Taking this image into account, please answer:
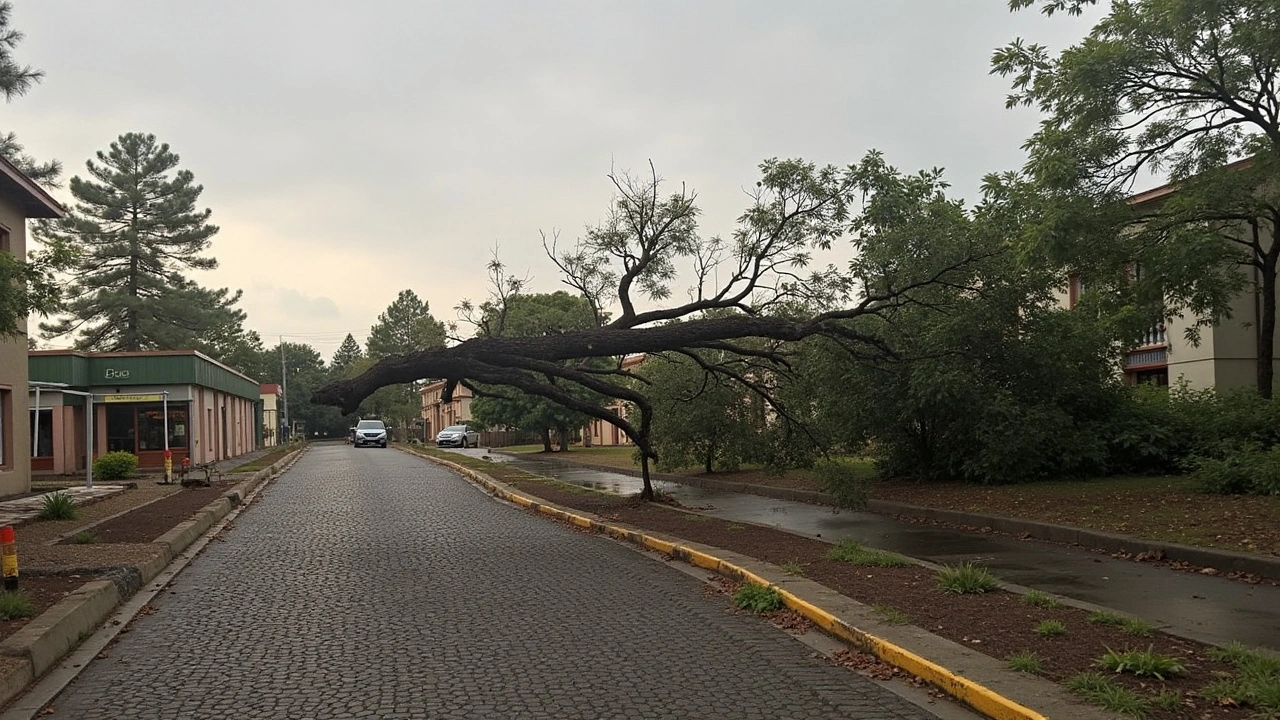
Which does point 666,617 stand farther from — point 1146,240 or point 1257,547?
point 1146,240

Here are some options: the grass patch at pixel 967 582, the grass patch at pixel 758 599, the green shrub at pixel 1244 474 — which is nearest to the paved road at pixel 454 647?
the grass patch at pixel 758 599

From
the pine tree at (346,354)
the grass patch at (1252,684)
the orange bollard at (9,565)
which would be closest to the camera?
the grass patch at (1252,684)

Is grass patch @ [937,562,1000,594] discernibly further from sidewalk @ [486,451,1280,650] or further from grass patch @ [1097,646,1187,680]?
grass patch @ [1097,646,1187,680]

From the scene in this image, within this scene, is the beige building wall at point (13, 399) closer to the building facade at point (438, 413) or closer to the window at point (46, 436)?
the window at point (46, 436)

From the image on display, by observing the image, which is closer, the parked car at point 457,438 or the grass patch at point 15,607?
the grass patch at point 15,607

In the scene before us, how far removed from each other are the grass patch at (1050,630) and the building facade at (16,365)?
790 inches

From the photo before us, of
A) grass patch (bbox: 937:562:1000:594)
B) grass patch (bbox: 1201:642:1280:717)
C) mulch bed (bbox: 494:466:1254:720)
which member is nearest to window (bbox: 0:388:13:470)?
mulch bed (bbox: 494:466:1254:720)

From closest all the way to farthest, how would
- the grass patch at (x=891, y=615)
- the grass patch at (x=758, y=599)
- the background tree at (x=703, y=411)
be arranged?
the grass patch at (x=891, y=615) → the grass patch at (x=758, y=599) → the background tree at (x=703, y=411)

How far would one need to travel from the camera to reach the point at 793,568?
30.8ft

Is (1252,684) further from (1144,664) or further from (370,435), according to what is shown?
(370,435)

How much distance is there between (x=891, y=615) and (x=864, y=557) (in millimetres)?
2741

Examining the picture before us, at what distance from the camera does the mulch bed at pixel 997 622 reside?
210 inches

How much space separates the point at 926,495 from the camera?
53.9 feet

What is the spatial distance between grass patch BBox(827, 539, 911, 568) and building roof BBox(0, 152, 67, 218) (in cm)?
1701
